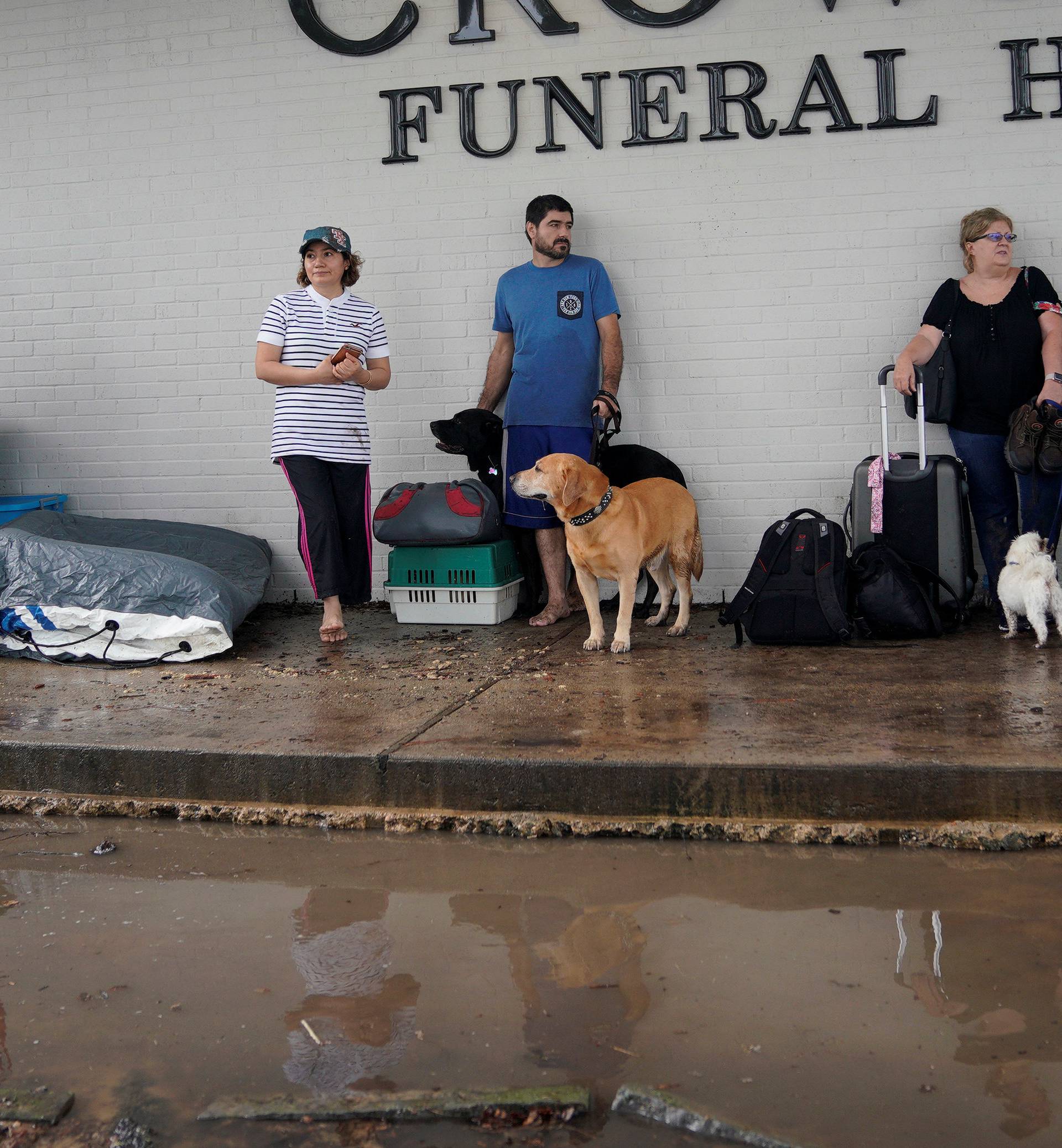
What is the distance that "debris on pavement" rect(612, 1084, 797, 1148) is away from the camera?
65.5 inches

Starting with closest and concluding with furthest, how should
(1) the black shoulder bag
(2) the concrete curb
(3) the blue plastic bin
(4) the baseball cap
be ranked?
(2) the concrete curb → (4) the baseball cap → (1) the black shoulder bag → (3) the blue plastic bin

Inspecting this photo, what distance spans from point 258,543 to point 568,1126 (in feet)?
A: 15.7

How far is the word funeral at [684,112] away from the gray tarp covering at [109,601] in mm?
2556

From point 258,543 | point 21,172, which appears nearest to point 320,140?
point 21,172

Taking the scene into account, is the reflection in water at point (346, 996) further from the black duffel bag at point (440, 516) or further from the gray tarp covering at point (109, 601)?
the black duffel bag at point (440, 516)

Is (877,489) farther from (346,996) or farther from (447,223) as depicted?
(346,996)

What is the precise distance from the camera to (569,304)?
219 inches

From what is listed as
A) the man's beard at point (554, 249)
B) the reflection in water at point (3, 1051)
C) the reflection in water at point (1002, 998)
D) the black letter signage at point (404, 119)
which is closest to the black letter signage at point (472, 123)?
the black letter signage at point (404, 119)

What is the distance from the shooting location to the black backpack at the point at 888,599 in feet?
15.4

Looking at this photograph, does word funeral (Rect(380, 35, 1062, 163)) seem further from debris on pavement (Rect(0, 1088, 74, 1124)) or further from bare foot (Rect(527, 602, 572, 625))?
debris on pavement (Rect(0, 1088, 74, 1124))

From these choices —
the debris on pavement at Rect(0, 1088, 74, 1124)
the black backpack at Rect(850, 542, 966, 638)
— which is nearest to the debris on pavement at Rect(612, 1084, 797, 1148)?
the debris on pavement at Rect(0, 1088, 74, 1124)

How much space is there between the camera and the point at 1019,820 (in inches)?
113

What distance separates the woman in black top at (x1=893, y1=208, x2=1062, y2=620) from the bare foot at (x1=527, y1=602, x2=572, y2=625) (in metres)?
1.87

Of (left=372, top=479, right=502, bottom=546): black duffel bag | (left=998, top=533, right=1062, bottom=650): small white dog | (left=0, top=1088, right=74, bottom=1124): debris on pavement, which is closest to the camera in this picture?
(left=0, top=1088, right=74, bottom=1124): debris on pavement
